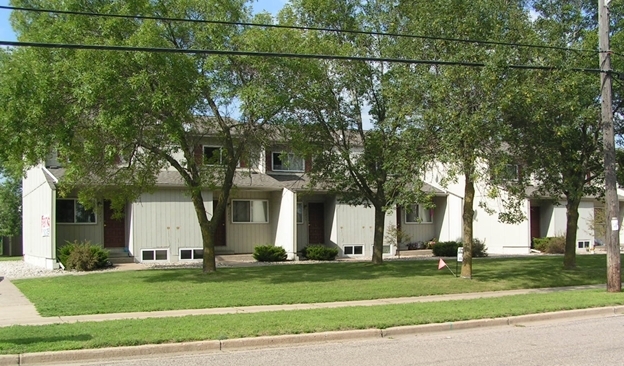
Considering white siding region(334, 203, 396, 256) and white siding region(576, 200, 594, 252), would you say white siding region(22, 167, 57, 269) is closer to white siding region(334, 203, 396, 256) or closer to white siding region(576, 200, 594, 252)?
white siding region(334, 203, 396, 256)

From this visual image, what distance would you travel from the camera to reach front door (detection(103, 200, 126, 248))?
26.2 metres

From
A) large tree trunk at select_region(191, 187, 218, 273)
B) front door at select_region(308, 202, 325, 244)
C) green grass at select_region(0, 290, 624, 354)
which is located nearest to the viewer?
green grass at select_region(0, 290, 624, 354)

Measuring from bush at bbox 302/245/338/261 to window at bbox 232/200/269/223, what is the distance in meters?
2.84

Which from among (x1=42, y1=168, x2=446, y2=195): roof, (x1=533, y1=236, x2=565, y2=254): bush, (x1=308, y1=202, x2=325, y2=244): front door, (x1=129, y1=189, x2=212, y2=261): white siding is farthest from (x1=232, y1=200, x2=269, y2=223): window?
(x1=533, y1=236, x2=565, y2=254): bush

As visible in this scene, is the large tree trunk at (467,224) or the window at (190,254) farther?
the window at (190,254)

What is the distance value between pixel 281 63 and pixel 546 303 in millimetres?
9286

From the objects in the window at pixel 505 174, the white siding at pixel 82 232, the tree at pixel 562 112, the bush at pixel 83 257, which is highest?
the tree at pixel 562 112

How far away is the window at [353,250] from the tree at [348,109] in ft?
18.1

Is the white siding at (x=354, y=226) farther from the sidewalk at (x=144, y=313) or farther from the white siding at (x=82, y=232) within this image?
the sidewalk at (x=144, y=313)

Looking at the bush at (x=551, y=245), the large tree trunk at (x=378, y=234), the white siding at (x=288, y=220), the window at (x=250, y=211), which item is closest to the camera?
the large tree trunk at (x=378, y=234)

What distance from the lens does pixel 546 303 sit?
14594 millimetres

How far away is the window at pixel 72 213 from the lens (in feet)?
84.4

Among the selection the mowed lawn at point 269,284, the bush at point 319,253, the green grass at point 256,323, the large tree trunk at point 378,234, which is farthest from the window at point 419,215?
the green grass at point 256,323

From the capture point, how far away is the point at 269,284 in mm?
17734
